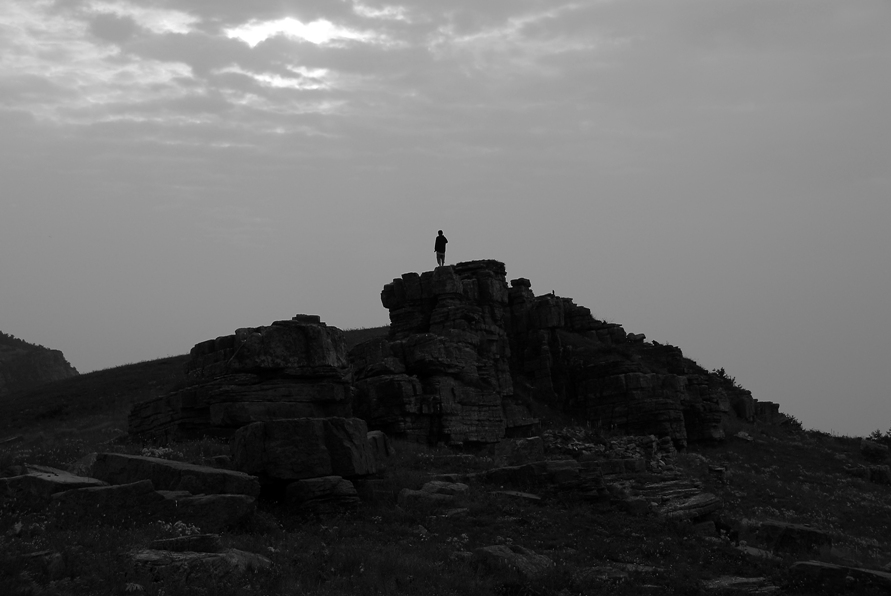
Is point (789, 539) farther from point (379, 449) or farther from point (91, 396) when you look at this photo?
point (91, 396)

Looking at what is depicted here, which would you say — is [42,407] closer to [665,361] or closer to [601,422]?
[601,422]

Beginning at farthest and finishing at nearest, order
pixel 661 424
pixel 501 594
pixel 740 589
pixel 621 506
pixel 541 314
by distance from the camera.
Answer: pixel 541 314
pixel 661 424
pixel 621 506
pixel 740 589
pixel 501 594

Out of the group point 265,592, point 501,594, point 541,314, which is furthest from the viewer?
point 541,314

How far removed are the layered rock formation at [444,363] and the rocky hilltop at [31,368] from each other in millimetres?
58467

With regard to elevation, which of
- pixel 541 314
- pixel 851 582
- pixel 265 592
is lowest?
pixel 851 582

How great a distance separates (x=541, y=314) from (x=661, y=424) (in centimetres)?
954

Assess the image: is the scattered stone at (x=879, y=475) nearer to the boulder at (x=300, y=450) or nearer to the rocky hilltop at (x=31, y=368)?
the boulder at (x=300, y=450)

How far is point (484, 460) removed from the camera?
3195 cm

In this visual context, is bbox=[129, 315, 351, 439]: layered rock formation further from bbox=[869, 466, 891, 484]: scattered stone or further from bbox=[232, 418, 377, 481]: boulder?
bbox=[869, 466, 891, 484]: scattered stone

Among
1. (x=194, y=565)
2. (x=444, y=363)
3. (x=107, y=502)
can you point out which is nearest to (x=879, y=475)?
(x=444, y=363)

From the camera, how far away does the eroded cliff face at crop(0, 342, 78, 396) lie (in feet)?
302

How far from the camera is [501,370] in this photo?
154 ft

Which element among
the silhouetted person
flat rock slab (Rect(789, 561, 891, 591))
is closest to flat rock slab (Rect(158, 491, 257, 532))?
flat rock slab (Rect(789, 561, 891, 591))

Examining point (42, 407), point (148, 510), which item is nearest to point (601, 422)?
point (148, 510)
